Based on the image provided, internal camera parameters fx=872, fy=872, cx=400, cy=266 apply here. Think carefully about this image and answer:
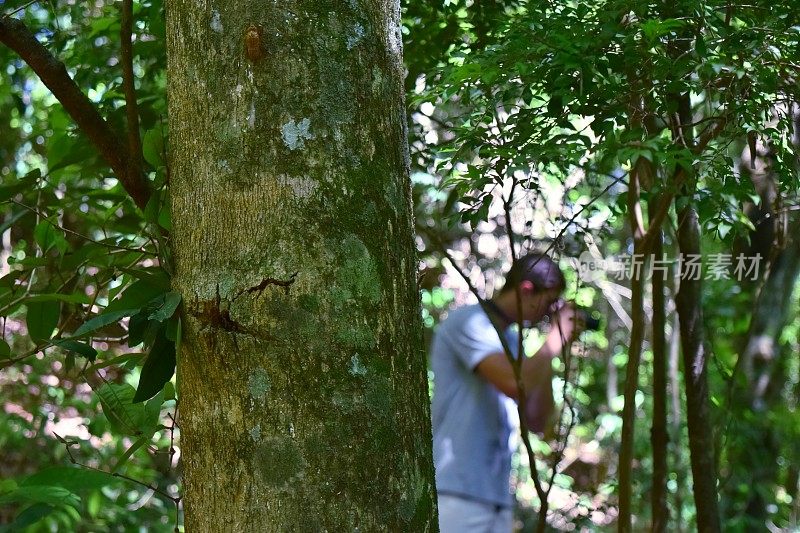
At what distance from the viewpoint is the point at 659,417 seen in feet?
7.71

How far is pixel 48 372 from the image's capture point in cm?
464

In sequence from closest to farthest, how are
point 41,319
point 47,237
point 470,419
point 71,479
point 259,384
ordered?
point 259,384 → point 71,479 → point 41,319 → point 47,237 → point 470,419

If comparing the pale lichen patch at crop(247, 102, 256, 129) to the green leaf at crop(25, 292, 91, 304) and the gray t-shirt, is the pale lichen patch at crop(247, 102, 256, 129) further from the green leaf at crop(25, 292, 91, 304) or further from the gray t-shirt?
the gray t-shirt

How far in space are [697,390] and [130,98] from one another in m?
1.65

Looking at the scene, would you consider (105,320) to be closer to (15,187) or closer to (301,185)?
(301,185)

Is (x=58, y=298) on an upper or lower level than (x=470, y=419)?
upper

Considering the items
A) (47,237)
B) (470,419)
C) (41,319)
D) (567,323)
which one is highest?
(47,237)

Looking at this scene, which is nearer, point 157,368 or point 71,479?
point 157,368

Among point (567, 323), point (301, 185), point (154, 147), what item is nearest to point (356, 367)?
point (301, 185)

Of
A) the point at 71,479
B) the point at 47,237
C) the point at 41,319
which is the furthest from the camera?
the point at 47,237

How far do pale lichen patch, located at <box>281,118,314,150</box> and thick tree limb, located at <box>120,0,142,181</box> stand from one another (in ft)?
1.40

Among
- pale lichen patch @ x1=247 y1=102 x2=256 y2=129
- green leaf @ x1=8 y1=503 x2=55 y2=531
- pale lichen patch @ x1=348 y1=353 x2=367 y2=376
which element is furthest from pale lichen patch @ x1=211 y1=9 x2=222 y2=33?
green leaf @ x1=8 y1=503 x2=55 y2=531

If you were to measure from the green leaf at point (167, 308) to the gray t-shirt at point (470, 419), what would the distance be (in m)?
1.55

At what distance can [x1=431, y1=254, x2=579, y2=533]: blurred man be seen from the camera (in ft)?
8.29
